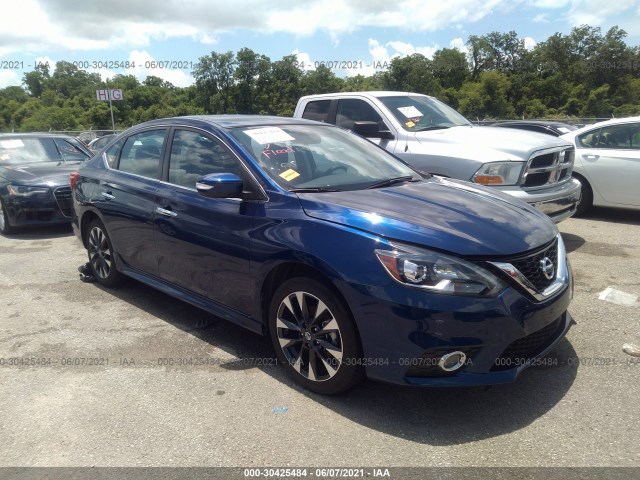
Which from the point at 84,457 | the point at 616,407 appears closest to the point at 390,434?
the point at 616,407

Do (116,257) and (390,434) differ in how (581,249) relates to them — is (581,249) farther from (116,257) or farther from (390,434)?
(116,257)

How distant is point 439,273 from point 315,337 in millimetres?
858

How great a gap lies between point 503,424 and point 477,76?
78810 millimetres

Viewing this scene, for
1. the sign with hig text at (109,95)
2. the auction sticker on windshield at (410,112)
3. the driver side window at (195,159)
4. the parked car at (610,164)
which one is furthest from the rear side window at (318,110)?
the sign with hig text at (109,95)

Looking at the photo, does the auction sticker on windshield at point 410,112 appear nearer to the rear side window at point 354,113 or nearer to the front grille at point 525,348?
the rear side window at point 354,113

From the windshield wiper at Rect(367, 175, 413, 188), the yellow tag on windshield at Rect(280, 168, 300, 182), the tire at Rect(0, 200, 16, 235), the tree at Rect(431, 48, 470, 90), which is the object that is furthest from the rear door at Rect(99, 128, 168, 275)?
the tree at Rect(431, 48, 470, 90)

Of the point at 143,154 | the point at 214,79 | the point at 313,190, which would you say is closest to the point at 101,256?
the point at 143,154

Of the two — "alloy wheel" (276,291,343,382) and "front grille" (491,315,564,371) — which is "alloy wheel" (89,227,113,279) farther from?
"front grille" (491,315,564,371)

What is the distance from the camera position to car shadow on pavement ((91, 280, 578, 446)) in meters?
2.94

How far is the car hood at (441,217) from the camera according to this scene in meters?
2.95

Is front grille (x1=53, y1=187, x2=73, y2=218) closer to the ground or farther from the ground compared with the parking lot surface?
farther from the ground

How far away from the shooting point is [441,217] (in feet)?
10.4

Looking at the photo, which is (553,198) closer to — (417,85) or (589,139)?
(589,139)

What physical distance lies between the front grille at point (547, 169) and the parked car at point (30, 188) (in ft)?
20.1
